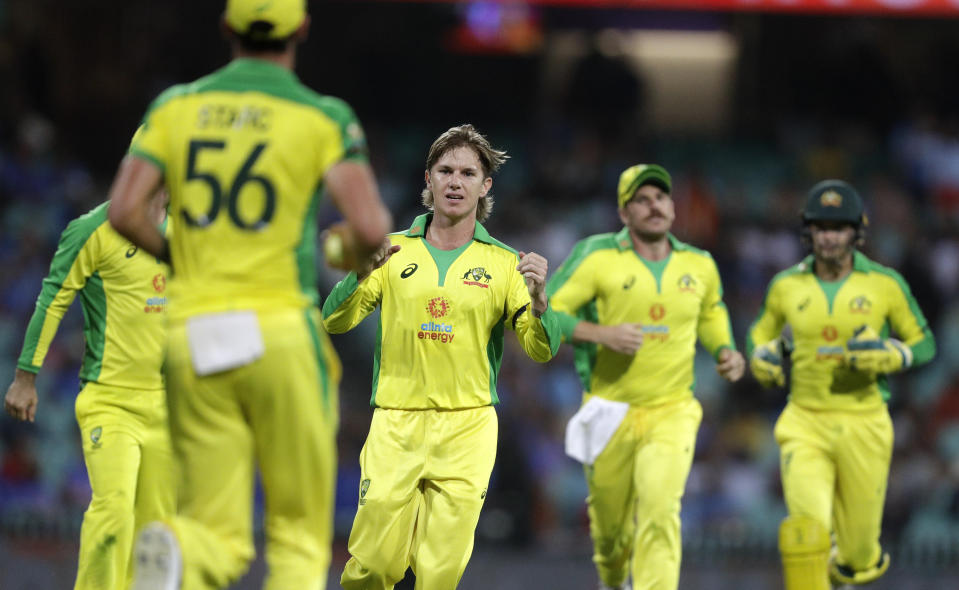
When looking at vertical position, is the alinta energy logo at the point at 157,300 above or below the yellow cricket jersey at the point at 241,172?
below

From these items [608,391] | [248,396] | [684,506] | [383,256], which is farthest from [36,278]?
[248,396]

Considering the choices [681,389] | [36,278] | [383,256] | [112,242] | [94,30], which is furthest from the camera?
[94,30]

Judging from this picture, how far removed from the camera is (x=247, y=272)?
4.98 m

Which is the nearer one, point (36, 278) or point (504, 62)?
point (36, 278)

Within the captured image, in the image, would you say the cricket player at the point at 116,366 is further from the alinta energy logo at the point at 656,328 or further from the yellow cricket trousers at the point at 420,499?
→ the alinta energy logo at the point at 656,328

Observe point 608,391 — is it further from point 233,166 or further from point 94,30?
point 94,30

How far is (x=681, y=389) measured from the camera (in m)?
8.62

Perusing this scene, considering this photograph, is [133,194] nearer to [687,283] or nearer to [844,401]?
[687,283]

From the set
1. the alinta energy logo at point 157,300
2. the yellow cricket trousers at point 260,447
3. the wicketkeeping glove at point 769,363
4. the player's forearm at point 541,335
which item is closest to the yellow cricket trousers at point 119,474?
the alinta energy logo at point 157,300

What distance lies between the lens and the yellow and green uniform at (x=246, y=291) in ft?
16.2

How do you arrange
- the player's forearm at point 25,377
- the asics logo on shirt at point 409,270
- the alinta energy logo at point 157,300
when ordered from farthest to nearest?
the alinta energy logo at point 157,300 < the player's forearm at point 25,377 < the asics logo on shirt at point 409,270

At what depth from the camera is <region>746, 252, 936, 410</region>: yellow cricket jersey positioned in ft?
29.4

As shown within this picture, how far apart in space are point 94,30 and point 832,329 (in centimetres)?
1211

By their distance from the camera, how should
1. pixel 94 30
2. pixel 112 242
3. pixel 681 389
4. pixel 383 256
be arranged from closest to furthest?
pixel 383 256, pixel 112 242, pixel 681 389, pixel 94 30
